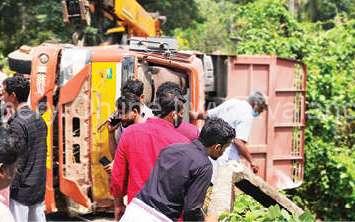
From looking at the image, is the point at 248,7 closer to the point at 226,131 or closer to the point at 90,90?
the point at 90,90

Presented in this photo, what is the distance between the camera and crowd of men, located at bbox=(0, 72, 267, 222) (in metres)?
3.77

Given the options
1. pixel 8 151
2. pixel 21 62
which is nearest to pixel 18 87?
pixel 8 151

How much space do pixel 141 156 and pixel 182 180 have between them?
0.87 metres

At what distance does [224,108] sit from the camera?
23.3 ft

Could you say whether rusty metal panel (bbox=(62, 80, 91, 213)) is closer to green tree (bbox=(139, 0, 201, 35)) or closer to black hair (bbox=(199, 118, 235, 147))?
black hair (bbox=(199, 118, 235, 147))

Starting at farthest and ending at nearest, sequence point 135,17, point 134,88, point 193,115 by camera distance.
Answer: point 135,17, point 193,115, point 134,88

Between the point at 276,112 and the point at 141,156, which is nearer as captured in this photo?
the point at 141,156

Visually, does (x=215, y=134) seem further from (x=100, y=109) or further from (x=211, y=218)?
(x=100, y=109)

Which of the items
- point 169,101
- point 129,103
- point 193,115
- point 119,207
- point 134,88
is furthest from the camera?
point 193,115

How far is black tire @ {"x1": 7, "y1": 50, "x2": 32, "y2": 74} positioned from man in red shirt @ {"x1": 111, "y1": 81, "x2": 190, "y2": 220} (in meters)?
3.49

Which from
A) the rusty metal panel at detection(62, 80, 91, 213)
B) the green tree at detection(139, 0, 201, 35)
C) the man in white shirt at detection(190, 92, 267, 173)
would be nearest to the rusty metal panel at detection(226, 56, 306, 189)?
the man in white shirt at detection(190, 92, 267, 173)

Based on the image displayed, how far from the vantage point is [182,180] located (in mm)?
3752

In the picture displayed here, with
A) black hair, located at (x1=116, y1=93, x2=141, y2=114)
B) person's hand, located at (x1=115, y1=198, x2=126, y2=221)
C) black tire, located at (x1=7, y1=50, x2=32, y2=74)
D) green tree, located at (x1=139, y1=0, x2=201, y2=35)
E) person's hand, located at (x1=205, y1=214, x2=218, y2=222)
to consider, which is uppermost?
green tree, located at (x1=139, y1=0, x2=201, y2=35)

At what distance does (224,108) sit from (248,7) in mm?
5129
